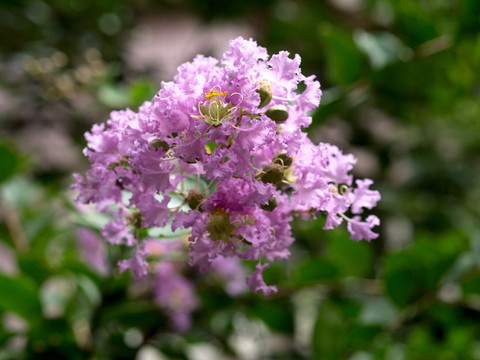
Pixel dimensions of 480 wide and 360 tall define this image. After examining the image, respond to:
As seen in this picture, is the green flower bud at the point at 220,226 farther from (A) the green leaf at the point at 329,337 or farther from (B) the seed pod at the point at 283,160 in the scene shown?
(A) the green leaf at the point at 329,337

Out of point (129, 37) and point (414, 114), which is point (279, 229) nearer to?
point (414, 114)

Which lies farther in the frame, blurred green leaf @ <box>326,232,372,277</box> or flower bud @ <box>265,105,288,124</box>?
blurred green leaf @ <box>326,232,372,277</box>

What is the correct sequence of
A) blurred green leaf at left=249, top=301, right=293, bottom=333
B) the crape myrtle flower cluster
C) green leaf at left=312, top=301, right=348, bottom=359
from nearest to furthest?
1. the crape myrtle flower cluster
2. green leaf at left=312, top=301, right=348, bottom=359
3. blurred green leaf at left=249, top=301, right=293, bottom=333

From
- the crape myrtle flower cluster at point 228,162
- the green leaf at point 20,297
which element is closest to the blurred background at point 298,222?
the green leaf at point 20,297

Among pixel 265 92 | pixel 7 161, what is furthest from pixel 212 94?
pixel 7 161

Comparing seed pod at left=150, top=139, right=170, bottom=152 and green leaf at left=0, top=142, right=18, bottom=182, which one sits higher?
seed pod at left=150, top=139, right=170, bottom=152

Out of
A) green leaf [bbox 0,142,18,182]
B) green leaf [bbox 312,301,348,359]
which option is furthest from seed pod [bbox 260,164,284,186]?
green leaf [bbox 0,142,18,182]

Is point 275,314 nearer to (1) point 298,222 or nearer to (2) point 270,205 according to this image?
(1) point 298,222

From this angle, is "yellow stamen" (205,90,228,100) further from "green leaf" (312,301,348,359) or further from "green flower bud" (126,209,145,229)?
"green leaf" (312,301,348,359)
